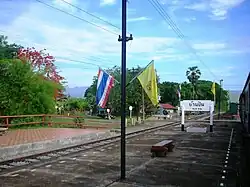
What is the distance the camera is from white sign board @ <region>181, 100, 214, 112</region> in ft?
102

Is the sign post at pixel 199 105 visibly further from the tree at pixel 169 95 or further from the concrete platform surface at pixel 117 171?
the tree at pixel 169 95

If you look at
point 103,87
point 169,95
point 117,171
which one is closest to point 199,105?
point 103,87

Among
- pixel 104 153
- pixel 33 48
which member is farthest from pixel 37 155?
pixel 33 48

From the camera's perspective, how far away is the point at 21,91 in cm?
2442

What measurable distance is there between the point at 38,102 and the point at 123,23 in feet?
→ 55.6

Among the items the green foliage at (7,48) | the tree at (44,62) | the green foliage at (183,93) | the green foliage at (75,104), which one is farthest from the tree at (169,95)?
the tree at (44,62)

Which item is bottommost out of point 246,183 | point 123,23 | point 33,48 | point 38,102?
point 246,183

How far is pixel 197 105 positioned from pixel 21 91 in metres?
15.5

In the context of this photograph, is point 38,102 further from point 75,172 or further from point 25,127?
point 75,172

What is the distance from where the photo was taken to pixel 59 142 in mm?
17500

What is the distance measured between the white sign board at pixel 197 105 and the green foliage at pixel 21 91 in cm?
1258

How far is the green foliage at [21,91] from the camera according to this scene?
77.5 ft

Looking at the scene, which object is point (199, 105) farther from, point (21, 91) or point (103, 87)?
point (21, 91)

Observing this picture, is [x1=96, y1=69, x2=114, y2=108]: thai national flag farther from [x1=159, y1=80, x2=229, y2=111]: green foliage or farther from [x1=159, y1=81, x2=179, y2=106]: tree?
[x1=159, y1=81, x2=179, y2=106]: tree
